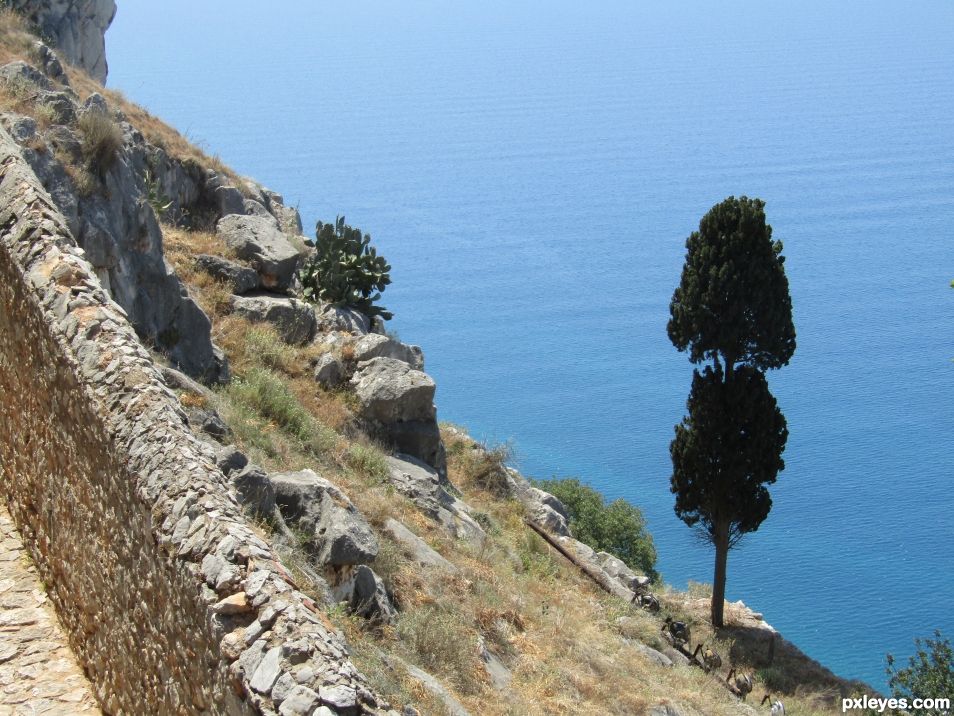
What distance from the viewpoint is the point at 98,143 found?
Answer: 9695 mm

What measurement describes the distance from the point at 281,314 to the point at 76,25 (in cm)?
1044

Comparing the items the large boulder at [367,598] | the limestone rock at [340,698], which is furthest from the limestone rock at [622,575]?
the limestone rock at [340,698]

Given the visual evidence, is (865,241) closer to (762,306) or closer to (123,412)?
(762,306)

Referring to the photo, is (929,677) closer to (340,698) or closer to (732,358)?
(732,358)

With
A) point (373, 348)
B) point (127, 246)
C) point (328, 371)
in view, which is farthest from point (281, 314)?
point (127, 246)

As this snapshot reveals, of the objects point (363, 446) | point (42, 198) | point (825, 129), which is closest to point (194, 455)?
point (42, 198)

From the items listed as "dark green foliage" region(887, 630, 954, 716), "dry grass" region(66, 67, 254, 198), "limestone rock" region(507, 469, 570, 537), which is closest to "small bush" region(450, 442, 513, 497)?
"limestone rock" region(507, 469, 570, 537)

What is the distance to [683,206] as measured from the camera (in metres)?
47.8

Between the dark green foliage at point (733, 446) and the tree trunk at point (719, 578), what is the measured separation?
0.08 metres

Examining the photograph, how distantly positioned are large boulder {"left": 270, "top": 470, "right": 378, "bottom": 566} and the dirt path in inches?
105

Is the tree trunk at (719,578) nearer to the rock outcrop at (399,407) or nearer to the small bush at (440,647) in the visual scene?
the rock outcrop at (399,407)

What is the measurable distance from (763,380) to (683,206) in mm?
32166

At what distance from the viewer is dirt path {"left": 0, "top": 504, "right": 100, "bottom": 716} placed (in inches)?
181

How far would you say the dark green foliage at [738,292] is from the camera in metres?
16.3
